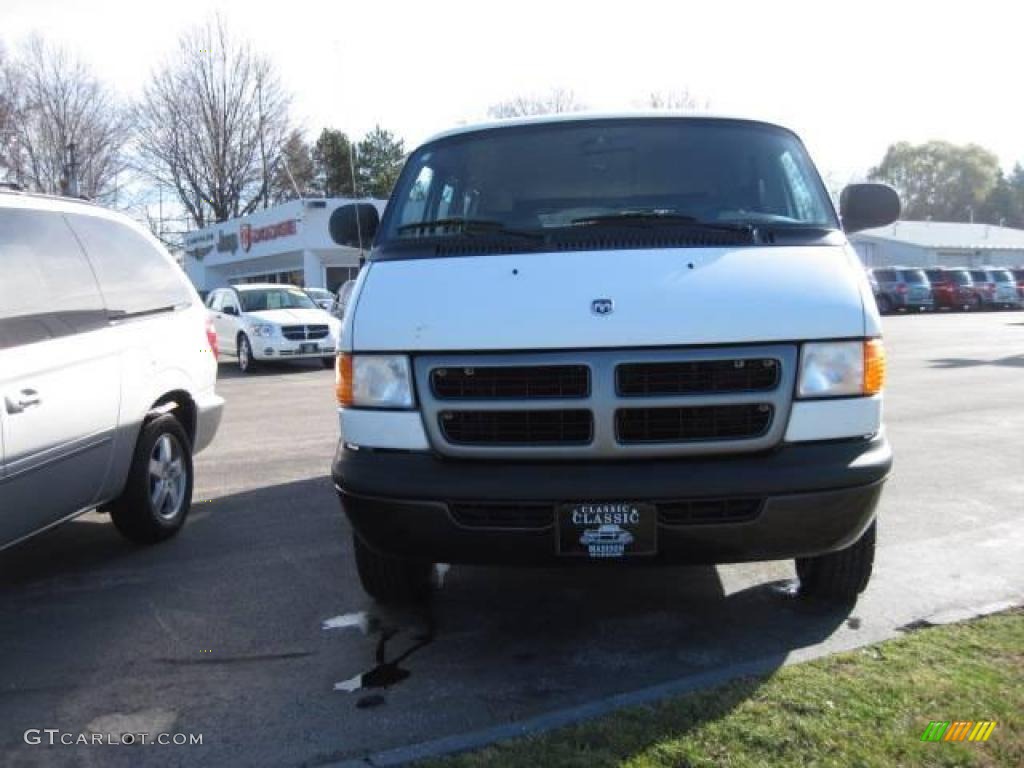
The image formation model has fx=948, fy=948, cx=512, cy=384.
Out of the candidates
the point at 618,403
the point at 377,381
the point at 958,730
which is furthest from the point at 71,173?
the point at 958,730

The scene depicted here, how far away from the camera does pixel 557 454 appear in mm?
3424

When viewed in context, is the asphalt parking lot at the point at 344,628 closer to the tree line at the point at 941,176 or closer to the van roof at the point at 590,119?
the van roof at the point at 590,119

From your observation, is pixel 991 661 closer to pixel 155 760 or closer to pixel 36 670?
pixel 155 760

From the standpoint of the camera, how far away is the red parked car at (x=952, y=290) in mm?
38938

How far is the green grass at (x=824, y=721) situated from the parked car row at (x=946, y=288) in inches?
1356

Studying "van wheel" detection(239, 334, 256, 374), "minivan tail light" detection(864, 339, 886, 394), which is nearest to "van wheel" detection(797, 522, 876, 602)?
"minivan tail light" detection(864, 339, 886, 394)

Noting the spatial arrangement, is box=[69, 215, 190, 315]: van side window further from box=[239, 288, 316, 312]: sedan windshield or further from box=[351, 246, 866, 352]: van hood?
box=[239, 288, 316, 312]: sedan windshield

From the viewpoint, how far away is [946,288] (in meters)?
39.0

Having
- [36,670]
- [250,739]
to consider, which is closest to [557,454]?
[250,739]

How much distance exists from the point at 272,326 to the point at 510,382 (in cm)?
1429

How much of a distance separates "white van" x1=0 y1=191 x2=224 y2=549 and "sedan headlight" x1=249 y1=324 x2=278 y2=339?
35.8ft

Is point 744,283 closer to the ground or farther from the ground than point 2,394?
farther from the ground

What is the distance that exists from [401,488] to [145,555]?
2579mm

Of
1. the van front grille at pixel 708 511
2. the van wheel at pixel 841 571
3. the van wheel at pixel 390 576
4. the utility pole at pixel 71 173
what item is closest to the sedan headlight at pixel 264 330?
the utility pole at pixel 71 173
